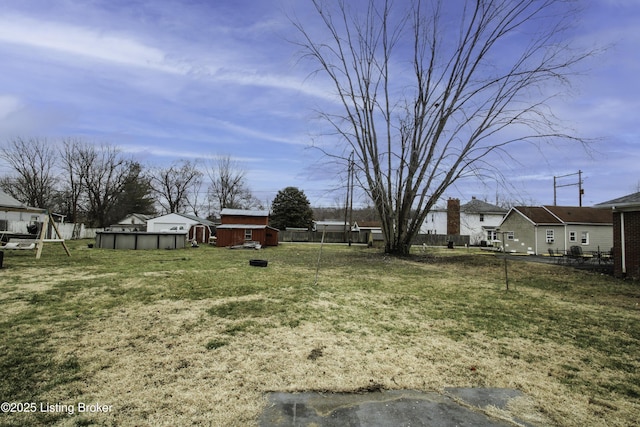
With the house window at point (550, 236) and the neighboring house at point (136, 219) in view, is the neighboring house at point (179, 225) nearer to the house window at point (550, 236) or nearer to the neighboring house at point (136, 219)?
the neighboring house at point (136, 219)

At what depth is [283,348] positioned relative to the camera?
4.56 meters

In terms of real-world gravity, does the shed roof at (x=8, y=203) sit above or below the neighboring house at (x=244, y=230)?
above

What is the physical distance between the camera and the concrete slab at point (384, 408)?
9.27 ft

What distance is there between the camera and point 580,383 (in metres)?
3.74

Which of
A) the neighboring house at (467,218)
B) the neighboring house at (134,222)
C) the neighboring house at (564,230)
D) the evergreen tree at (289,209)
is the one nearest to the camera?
the neighboring house at (564,230)

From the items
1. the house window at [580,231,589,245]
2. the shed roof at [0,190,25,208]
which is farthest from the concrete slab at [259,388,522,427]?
the house window at [580,231,589,245]

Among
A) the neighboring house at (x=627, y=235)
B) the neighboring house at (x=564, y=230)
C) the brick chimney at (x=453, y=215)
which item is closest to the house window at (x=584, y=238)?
the neighboring house at (x=564, y=230)

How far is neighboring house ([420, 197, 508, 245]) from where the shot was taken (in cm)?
4672

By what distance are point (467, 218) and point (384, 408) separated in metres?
50.1

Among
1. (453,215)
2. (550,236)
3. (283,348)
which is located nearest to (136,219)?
(453,215)

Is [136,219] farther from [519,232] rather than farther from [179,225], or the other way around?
[519,232]

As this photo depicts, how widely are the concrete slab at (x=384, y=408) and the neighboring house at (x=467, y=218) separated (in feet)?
143

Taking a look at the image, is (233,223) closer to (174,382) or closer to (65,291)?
(65,291)

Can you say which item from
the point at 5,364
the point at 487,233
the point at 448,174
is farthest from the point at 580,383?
the point at 487,233
